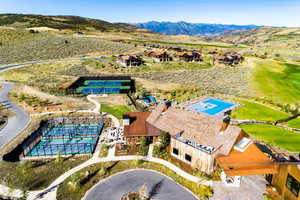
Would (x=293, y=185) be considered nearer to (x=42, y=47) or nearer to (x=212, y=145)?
(x=212, y=145)

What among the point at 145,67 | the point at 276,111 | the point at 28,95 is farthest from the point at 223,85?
the point at 28,95

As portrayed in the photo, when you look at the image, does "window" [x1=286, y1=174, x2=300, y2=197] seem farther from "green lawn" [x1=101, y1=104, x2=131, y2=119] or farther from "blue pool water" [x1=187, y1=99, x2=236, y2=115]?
"green lawn" [x1=101, y1=104, x2=131, y2=119]

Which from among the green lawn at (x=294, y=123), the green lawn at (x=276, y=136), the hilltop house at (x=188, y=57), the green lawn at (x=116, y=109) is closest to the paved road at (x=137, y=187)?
the green lawn at (x=116, y=109)

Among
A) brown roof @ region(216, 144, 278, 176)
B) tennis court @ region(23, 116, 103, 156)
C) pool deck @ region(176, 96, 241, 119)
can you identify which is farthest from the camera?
pool deck @ region(176, 96, 241, 119)

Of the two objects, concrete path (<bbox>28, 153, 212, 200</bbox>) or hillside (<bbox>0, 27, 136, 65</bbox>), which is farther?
hillside (<bbox>0, 27, 136, 65</bbox>)

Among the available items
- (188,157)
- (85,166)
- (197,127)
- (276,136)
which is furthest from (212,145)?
(85,166)

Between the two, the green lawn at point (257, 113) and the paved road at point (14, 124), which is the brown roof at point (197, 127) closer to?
the green lawn at point (257, 113)

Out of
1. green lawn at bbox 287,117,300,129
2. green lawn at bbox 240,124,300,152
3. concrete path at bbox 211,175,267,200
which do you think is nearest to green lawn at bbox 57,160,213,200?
concrete path at bbox 211,175,267,200
